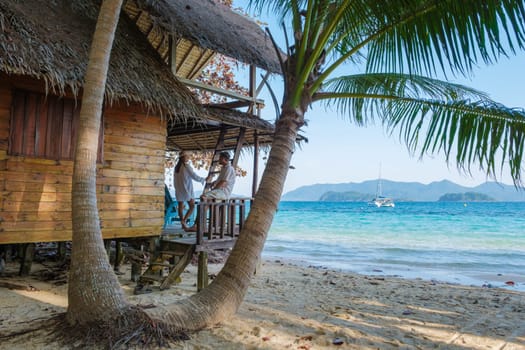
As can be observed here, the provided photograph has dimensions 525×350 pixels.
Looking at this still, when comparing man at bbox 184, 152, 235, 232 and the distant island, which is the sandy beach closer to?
man at bbox 184, 152, 235, 232

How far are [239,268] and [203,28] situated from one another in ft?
17.9

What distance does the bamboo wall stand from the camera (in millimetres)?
5281

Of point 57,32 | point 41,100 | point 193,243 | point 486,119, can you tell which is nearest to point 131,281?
point 193,243

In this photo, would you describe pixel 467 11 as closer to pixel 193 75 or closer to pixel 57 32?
pixel 57 32

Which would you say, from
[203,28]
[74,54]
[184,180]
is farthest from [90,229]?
[203,28]

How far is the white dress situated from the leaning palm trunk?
416 centimetres

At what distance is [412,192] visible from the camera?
10181cm

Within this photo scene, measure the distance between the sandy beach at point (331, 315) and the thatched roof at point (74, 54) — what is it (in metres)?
2.77

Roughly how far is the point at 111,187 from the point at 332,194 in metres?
91.0

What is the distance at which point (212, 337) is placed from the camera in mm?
3660

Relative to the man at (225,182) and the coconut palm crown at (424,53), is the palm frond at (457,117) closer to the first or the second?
the coconut palm crown at (424,53)

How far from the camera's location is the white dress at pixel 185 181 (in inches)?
307

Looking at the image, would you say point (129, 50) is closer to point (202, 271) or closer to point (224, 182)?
point (224, 182)

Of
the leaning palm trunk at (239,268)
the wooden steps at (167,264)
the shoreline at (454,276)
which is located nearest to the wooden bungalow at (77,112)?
the wooden steps at (167,264)
